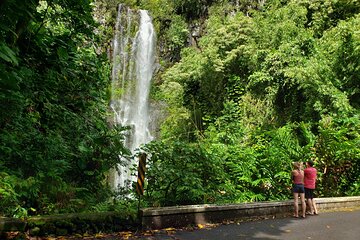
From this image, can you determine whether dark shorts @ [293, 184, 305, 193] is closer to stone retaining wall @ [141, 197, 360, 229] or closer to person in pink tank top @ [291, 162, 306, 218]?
person in pink tank top @ [291, 162, 306, 218]

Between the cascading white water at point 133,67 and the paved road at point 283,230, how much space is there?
20.9m

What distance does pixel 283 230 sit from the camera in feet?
23.6

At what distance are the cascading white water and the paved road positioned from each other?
20862mm

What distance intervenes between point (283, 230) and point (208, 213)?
5.25 feet

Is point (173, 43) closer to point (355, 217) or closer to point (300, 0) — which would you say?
point (300, 0)

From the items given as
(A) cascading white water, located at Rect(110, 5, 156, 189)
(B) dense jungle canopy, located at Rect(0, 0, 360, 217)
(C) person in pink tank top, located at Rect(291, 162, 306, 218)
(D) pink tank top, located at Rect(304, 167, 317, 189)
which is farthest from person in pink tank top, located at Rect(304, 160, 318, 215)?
(A) cascading white water, located at Rect(110, 5, 156, 189)

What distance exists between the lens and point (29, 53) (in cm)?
532

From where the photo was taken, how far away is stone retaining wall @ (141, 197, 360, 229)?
639cm

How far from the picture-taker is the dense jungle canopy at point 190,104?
5422mm

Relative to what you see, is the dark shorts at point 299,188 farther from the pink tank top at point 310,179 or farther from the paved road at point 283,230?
the paved road at point 283,230

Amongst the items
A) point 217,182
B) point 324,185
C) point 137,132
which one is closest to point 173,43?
point 137,132

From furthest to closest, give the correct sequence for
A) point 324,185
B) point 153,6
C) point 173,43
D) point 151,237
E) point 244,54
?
point 153,6, point 173,43, point 244,54, point 324,185, point 151,237

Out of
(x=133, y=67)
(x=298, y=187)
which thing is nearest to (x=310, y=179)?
(x=298, y=187)

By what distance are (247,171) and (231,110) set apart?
11.0 meters
